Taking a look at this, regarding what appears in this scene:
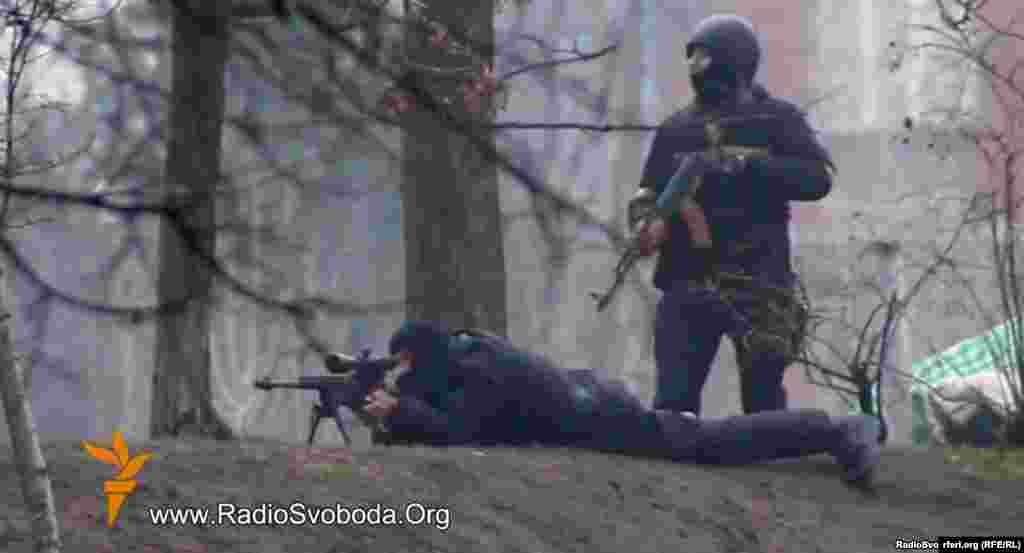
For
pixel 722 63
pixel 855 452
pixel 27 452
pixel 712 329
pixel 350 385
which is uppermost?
pixel 722 63

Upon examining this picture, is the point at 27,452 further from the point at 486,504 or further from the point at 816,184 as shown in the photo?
the point at 816,184

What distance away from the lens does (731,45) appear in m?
9.42

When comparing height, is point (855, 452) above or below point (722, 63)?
below

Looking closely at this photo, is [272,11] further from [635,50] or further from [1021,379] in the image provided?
[1021,379]

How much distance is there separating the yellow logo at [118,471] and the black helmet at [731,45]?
300 cm

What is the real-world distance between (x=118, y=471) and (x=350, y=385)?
151 cm

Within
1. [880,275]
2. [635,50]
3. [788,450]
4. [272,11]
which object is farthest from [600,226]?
[880,275]

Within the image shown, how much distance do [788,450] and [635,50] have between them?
63.5 inches

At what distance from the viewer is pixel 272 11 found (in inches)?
153

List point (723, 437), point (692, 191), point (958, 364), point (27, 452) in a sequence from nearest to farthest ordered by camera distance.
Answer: point (27, 452), point (723, 437), point (692, 191), point (958, 364)

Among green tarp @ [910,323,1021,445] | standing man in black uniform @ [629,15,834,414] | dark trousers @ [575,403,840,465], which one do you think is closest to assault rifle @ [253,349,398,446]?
dark trousers @ [575,403,840,465]

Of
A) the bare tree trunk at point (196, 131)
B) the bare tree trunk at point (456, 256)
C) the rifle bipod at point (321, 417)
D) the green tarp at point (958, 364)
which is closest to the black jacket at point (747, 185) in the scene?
the bare tree trunk at point (456, 256)

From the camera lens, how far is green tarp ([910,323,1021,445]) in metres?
10.8

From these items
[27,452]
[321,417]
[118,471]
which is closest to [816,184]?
[321,417]
